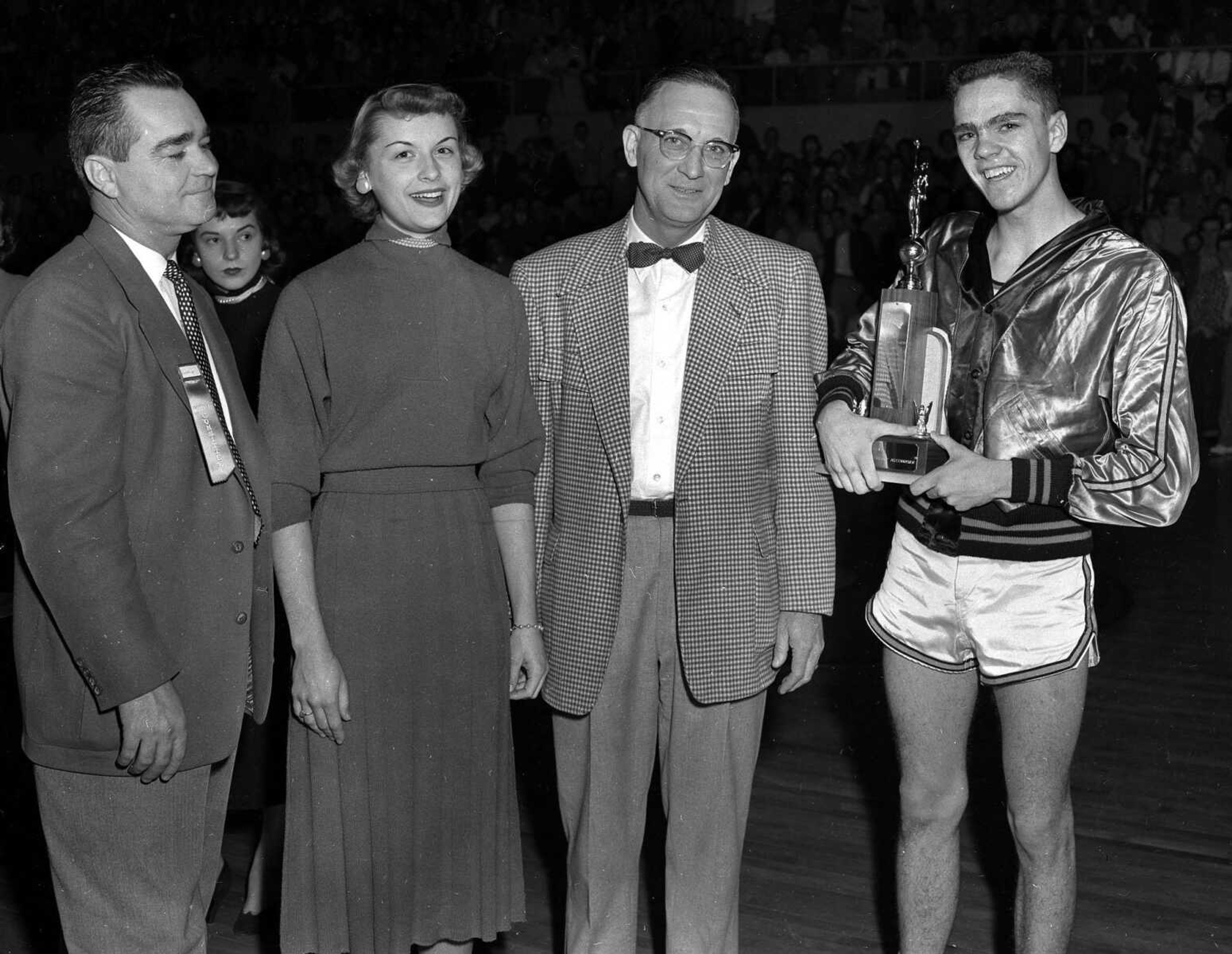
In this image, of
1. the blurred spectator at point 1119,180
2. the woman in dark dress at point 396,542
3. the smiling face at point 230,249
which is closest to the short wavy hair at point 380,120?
the woman in dark dress at point 396,542

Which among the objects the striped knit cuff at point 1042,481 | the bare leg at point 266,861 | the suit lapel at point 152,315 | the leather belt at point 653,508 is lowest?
the bare leg at point 266,861

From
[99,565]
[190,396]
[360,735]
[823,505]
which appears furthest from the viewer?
[823,505]

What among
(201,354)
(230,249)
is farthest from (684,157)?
(230,249)

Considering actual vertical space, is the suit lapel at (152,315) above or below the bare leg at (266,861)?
above

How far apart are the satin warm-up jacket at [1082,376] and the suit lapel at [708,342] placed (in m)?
0.22

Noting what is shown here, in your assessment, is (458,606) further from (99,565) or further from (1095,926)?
(1095,926)

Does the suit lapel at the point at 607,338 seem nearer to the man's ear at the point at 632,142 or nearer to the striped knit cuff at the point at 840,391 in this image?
the man's ear at the point at 632,142

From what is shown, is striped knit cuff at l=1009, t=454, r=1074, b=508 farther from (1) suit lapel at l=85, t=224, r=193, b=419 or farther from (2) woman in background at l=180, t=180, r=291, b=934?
(2) woman in background at l=180, t=180, r=291, b=934

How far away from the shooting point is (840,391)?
7.66 feet

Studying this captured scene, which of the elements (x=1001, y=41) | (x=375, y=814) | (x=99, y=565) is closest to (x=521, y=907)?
(x=375, y=814)

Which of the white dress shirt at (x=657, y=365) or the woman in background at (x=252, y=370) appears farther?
the woman in background at (x=252, y=370)

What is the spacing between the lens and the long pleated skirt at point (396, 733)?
84.6 inches

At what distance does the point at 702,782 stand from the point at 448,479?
68 cm

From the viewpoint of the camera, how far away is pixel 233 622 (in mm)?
1951
